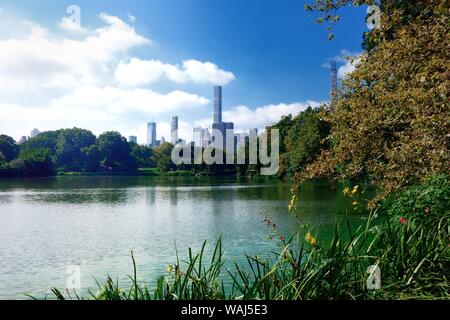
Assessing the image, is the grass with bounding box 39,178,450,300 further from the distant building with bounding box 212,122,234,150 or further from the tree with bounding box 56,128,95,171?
the tree with bounding box 56,128,95,171

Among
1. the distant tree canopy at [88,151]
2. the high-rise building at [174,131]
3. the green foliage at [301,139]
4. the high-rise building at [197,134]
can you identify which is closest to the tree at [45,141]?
the distant tree canopy at [88,151]

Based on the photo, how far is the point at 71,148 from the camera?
326ft

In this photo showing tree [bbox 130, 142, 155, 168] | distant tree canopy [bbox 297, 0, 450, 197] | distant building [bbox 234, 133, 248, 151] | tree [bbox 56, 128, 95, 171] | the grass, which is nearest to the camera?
the grass

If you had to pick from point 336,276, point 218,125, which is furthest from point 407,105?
point 218,125

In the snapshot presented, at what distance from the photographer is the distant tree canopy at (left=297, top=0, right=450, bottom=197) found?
609 cm

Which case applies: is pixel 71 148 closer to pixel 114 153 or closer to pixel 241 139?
pixel 114 153

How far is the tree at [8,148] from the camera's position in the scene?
3215 inches

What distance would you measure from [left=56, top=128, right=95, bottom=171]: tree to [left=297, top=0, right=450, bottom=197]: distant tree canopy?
3602 inches

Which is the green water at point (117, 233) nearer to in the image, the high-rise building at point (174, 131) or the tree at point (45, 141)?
the tree at point (45, 141)

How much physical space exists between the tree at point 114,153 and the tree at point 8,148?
56.9 ft

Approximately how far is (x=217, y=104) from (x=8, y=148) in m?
38.0

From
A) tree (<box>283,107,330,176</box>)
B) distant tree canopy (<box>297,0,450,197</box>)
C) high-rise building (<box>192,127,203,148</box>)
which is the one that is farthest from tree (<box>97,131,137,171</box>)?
distant tree canopy (<box>297,0,450,197</box>)
